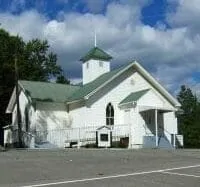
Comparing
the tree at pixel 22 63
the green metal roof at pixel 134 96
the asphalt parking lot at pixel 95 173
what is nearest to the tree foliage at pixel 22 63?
the tree at pixel 22 63

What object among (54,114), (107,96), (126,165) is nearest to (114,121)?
(107,96)

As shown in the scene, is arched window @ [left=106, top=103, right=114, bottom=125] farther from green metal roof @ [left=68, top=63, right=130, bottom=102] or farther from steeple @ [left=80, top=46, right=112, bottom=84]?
steeple @ [left=80, top=46, right=112, bottom=84]

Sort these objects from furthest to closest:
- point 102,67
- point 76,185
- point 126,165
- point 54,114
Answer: point 102,67 → point 54,114 → point 126,165 → point 76,185

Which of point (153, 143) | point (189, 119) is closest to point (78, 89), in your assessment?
point (153, 143)

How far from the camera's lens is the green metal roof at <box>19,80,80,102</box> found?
4078 cm

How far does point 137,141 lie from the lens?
125 feet

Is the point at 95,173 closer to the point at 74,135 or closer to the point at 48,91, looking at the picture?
the point at 74,135

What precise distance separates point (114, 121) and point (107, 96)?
79.4 inches

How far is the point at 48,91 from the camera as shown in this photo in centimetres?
4234

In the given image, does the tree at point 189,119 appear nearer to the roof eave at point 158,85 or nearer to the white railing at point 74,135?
the roof eave at point 158,85

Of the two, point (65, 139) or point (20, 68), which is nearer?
point (65, 139)

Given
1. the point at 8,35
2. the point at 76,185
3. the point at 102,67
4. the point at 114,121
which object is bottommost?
the point at 76,185

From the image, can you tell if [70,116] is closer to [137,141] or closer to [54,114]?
[54,114]

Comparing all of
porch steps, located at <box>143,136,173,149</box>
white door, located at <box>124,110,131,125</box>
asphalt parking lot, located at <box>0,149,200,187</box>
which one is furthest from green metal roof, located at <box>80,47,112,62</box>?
asphalt parking lot, located at <box>0,149,200,187</box>
